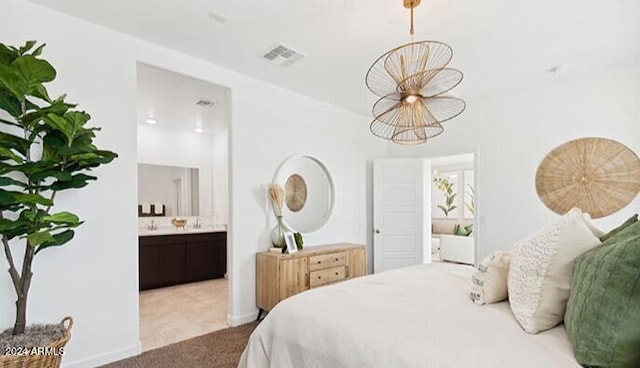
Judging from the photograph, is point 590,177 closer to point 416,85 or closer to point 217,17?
point 416,85

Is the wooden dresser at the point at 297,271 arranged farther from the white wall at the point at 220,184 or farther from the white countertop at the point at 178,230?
the white wall at the point at 220,184

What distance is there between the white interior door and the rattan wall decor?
159 cm

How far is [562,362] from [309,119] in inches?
146

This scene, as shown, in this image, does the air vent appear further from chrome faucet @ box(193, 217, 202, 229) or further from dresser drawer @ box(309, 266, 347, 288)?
dresser drawer @ box(309, 266, 347, 288)

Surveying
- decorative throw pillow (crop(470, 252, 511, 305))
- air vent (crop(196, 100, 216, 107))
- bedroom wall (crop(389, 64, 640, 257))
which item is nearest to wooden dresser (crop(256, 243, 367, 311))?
bedroom wall (crop(389, 64, 640, 257))

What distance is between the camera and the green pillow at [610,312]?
40.4 inches

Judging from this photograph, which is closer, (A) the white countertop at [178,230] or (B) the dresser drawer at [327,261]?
(B) the dresser drawer at [327,261]

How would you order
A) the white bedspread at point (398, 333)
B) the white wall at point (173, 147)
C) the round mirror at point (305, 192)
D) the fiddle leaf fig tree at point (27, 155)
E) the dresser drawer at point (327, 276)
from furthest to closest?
the white wall at point (173, 147), the round mirror at point (305, 192), the dresser drawer at point (327, 276), the fiddle leaf fig tree at point (27, 155), the white bedspread at point (398, 333)

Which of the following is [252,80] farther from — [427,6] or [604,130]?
[604,130]

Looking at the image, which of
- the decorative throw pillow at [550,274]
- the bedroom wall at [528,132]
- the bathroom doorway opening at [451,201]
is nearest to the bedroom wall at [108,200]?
the decorative throw pillow at [550,274]

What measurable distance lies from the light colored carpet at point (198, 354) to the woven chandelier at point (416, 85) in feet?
7.55

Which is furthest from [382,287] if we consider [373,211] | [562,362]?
[373,211]

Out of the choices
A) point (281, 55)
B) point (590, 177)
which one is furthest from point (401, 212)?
point (281, 55)

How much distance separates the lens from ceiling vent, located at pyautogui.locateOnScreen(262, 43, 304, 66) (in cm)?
301
